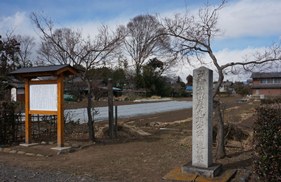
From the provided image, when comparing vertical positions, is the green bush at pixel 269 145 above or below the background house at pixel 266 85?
below

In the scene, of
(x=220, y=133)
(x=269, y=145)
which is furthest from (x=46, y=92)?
(x=269, y=145)

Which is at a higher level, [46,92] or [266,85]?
[266,85]

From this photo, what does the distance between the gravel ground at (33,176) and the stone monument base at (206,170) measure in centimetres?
190

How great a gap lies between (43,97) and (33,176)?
3.58m

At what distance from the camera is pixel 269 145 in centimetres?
511

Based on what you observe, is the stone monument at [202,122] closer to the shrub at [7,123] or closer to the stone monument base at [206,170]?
the stone monument base at [206,170]

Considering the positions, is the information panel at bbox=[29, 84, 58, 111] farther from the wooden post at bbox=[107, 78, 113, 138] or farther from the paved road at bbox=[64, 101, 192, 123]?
Answer: the paved road at bbox=[64, 101, 192, 123]

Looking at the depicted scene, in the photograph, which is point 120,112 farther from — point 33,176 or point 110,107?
point 33,176

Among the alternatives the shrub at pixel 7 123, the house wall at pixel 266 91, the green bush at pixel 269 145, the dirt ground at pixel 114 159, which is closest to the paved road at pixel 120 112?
the shrub at pixel 7 123

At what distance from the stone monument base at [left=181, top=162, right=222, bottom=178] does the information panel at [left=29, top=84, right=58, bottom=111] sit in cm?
453

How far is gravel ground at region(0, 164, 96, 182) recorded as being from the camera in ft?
20.5

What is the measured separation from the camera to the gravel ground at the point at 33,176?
624 centimetres

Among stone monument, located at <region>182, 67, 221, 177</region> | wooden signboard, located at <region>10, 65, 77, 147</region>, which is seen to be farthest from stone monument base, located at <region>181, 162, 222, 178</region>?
wooden signboard, located at <region>10, 65, 77, 147</region>

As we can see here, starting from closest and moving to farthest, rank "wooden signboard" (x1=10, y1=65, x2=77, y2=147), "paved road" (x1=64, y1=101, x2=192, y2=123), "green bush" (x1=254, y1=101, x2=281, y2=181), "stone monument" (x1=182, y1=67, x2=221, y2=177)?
"green bush" (x1=254, y1=101, x2=281, y2=181) → "stone monument" (x1=182, y1=67, x2=221, y2=177) → "wooden signboard" (x1=10, y1=65, x2=77, y2=147) → "paved road" (x1=64, y1=101, x2=192, y2=123)
